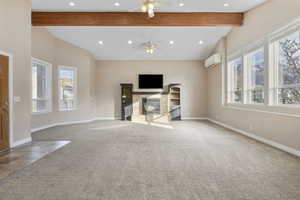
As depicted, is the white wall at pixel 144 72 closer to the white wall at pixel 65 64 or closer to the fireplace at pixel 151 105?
the white wall at pixel 65 64

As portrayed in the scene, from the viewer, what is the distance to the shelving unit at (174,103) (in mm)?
9164

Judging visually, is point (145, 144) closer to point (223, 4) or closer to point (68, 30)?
point (223, 4)

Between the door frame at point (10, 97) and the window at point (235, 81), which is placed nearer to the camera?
the door frame at point (10, 97)

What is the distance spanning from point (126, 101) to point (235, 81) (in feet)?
16.3

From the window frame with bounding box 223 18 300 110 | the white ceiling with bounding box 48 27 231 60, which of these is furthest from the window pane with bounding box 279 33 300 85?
the white ceiling with bounding box 48 27 231 60

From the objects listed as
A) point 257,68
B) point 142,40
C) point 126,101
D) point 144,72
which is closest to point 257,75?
point 257,68

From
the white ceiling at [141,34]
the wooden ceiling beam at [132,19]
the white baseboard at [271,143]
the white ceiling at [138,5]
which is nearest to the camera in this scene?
the white baseboard at [271,143]

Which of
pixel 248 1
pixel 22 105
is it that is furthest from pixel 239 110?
pixel 22 105

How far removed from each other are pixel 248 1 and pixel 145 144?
14.9 feet

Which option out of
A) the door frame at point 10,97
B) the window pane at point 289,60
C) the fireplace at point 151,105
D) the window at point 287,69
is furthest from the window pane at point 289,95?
the door frame at point 10,97

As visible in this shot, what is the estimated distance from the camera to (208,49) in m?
8.33

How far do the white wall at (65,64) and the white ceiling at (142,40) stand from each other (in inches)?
13.1

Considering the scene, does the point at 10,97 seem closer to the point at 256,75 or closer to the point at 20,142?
the point at 20,142

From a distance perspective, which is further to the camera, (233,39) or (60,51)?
(60,51)
